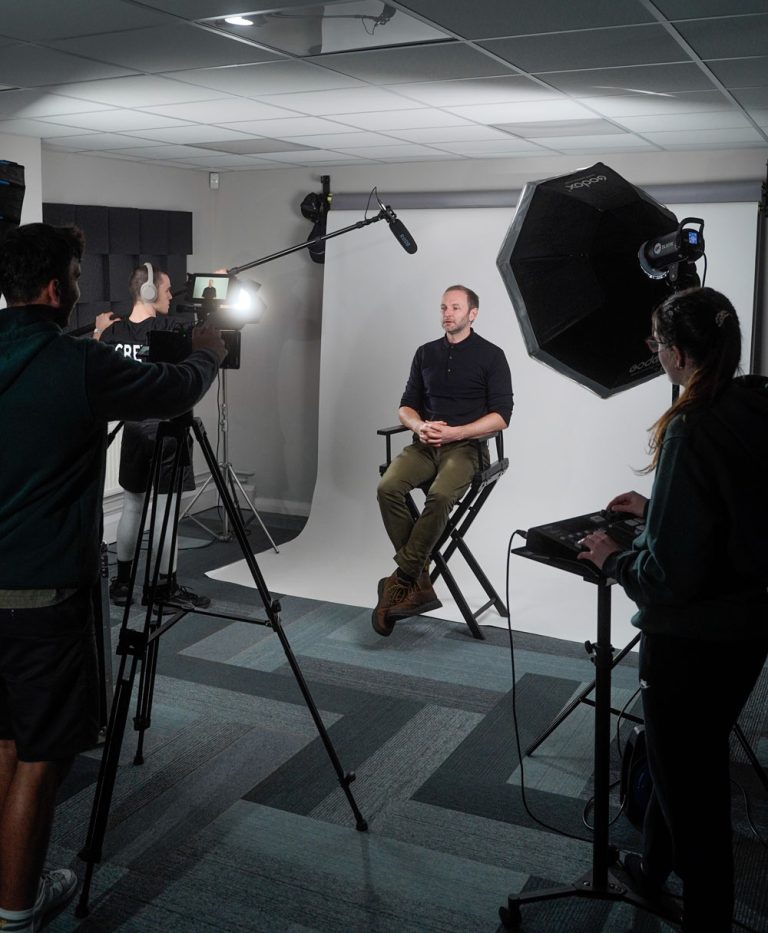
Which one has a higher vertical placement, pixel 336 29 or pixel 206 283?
pixel 336 29

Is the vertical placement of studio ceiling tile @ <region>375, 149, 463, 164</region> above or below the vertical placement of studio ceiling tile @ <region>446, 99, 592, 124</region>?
above

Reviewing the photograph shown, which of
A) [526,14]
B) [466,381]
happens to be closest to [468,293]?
[466,381]

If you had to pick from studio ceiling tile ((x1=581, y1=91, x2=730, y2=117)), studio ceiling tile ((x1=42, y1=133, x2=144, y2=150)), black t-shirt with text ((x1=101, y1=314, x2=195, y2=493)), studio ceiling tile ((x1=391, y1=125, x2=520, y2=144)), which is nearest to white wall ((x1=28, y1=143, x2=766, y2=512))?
studio ceiling tile ((x1=42, y1=133, x2=144, y2=150))

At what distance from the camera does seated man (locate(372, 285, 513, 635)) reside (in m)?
4.10

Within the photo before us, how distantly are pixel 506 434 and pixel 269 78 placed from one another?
8.34ft

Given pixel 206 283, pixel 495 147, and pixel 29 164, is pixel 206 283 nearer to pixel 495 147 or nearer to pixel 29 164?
pixel 29 164

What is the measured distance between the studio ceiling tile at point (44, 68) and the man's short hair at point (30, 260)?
1261 mm

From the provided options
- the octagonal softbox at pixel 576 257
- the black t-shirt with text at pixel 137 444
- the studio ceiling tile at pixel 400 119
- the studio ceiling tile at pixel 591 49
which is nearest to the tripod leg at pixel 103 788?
the octagonal softbox at pixel 576 257

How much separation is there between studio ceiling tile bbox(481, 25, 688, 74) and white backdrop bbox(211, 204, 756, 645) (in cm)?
204

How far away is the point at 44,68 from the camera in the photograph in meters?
3.12

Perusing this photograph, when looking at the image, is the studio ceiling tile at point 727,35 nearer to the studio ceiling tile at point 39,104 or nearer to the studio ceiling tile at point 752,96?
the studio ceiling tile at point 752,96

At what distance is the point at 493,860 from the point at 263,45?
2347 mm

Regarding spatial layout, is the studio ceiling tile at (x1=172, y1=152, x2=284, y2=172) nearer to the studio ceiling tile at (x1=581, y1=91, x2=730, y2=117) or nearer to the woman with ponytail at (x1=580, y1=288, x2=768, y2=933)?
the studio ceiling tile at (x1=581, y1=91, x2=730, y2=117)

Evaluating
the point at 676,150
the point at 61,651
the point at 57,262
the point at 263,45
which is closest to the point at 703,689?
the point at 61,651
